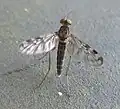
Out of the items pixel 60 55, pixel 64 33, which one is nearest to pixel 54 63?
pixel 60 55

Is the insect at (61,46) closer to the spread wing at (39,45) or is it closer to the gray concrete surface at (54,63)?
the spread wing at (39,45)

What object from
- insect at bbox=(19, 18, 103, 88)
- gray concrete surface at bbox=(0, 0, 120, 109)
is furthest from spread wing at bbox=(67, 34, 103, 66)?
gray concrete surface at bbox=(0, 0, 120, 109)

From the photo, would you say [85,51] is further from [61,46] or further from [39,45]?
[39,45]

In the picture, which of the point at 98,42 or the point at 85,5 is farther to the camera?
the point at 85,5

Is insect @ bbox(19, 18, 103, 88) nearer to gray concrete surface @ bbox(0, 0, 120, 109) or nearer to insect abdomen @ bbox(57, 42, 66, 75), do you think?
insect abdomen @ bbox(57, 42, 66, 75)

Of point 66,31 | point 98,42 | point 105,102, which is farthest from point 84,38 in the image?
point 105,102

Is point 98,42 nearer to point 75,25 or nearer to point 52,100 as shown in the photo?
point 75,25
